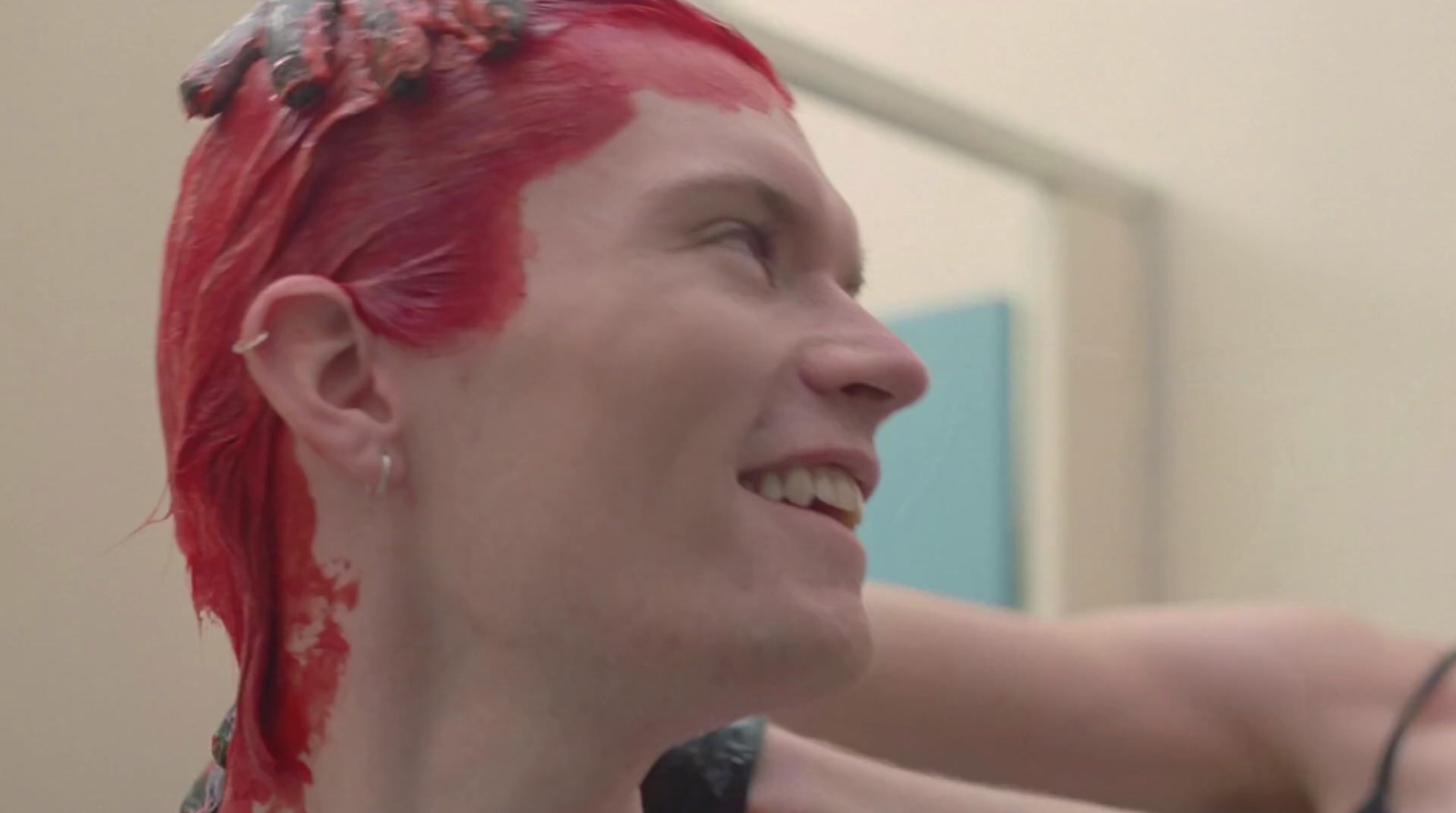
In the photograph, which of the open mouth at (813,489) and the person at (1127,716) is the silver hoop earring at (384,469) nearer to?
the open mouth at (813,489)

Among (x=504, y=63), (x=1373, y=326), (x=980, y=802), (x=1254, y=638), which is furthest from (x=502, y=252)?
A: (x=1373, y=326)

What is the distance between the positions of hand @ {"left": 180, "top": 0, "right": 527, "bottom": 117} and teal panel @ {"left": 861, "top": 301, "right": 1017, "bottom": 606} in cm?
101

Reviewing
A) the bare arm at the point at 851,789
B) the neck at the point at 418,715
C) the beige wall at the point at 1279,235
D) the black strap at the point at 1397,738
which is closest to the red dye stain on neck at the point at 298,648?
the neck at the point at 418,715

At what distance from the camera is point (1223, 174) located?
1644 mm

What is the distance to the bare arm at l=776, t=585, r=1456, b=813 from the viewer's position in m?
0.95

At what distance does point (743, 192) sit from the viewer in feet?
1.94

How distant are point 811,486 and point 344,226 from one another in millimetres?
249

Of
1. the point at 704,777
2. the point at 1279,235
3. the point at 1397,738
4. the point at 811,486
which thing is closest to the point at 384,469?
the point at 811,486

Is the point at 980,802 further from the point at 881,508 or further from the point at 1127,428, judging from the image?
the point at 1127,428

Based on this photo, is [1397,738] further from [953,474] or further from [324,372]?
[324,372]

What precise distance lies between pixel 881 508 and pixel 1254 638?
0.58 metres

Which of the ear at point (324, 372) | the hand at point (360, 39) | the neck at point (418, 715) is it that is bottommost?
the neck at point (418, 715)

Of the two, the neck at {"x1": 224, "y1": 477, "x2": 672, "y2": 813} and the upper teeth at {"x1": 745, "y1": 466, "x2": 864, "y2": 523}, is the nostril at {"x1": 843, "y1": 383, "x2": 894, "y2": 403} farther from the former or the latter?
the neck at {"x1": 224, "y1": 477, "x2": 672, "y2": 813}

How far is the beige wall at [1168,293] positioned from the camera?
89cm
